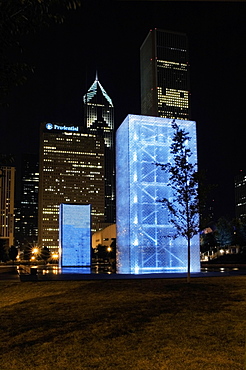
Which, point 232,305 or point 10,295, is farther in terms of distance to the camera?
point 10,295

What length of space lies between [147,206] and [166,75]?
16276 cm

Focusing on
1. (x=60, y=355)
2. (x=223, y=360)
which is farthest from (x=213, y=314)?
(x=60, y=355)

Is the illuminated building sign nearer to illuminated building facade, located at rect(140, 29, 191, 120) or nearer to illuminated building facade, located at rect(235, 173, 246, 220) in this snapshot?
illuminated building facade, located at rect(140, 29, 191, 120)

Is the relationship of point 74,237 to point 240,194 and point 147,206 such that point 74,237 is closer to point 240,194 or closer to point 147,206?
point 147,206

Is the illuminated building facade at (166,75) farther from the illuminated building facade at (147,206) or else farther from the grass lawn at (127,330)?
the grass lawn at (127,330)

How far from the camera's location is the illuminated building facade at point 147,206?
2998cm

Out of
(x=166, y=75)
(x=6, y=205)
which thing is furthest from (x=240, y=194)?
(x=6, y=205)

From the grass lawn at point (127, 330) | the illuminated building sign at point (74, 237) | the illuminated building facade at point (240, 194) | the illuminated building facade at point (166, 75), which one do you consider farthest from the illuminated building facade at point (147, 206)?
the illuminated building facade at point (240, 194)

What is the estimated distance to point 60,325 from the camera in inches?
411

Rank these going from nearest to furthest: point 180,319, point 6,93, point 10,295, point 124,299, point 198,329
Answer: point 6,93, point 198,329, point 180,319, point 124,299, point 10,295

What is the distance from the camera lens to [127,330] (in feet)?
31.2

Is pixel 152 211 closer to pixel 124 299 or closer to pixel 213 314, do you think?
pixel 124 299

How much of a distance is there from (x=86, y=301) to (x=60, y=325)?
3.34 metres

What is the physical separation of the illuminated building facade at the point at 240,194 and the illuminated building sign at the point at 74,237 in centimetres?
13044
